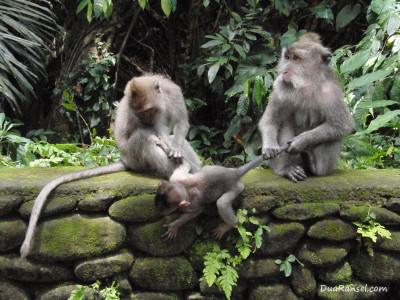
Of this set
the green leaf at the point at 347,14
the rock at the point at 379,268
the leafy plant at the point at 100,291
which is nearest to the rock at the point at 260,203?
the rock at the point at 379,268

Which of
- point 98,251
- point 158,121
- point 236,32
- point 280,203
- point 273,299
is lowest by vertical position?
point 273,299

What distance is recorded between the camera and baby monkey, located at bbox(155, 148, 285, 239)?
11.3 feet

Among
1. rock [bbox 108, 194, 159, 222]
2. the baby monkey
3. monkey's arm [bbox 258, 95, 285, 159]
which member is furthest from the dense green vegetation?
the baby monkey

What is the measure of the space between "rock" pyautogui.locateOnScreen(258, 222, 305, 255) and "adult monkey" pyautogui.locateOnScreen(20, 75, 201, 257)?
0.75 meters

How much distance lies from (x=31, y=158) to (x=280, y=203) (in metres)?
2.66

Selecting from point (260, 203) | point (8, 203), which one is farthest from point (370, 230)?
point (8, 203)

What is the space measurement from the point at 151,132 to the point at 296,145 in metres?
1.08

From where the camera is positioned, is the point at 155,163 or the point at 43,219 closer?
the point at 43,219

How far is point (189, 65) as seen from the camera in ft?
24.4

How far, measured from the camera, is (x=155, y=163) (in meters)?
3.93

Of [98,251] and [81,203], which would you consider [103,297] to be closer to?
[98,251]

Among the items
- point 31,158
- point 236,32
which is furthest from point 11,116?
point 236,32

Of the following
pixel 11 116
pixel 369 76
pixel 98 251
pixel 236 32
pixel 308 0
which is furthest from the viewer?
→ pixel 11 116
